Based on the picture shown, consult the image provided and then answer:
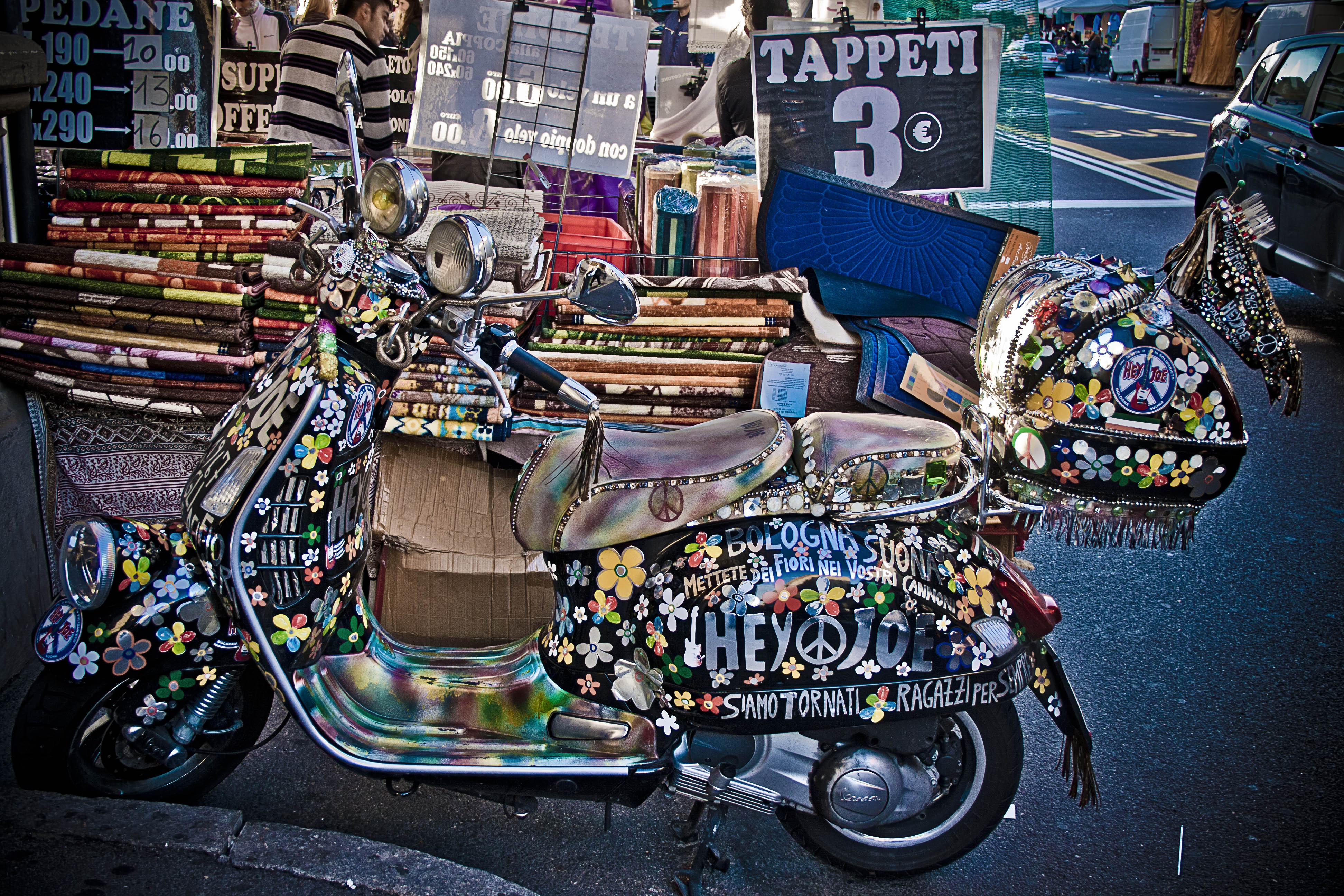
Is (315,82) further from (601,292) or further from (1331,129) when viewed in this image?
(1331,129)

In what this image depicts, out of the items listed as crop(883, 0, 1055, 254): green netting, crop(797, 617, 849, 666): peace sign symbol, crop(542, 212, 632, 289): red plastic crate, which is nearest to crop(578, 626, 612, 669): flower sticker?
crop(797, 617, 849, 666): peace sign symbol

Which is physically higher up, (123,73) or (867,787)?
(123,73)

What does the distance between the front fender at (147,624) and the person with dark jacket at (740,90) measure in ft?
11.3

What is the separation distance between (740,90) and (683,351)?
2521 millimetres

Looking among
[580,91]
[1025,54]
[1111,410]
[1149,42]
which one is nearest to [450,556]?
[580,91]

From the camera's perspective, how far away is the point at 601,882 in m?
2.34

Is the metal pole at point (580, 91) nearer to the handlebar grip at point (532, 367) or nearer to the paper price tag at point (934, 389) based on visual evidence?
the paper price tag at point (934, 389)

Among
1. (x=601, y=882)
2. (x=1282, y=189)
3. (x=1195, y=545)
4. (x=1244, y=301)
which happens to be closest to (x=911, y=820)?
(x=601, y=882)

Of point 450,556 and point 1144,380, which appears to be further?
point 450,556

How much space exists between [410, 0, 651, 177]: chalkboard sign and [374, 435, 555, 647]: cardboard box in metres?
1.11

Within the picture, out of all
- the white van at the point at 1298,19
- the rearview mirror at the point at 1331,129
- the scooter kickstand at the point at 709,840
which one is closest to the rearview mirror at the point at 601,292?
the scooter kickstand at the point at 709,840

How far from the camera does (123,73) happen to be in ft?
11.9

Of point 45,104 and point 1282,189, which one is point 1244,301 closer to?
point 45,104

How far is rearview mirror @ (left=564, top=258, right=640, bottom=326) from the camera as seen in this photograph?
69.1 inches
